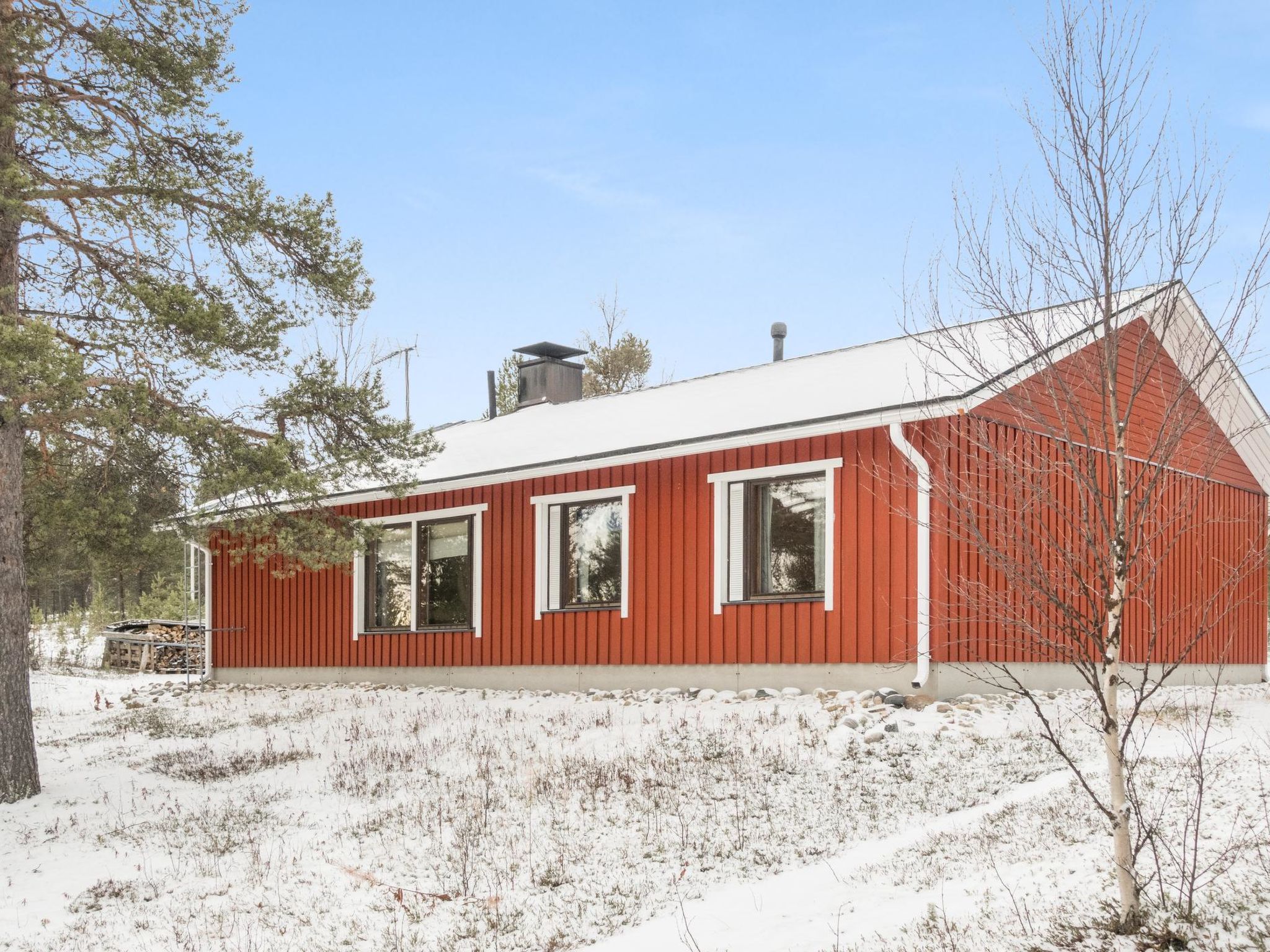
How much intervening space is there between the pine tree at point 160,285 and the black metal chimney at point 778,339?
7753 millimetres

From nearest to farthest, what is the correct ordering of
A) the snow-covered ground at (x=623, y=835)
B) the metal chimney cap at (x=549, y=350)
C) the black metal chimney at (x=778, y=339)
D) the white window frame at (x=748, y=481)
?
the snow-covered ground at (x=623, y=835) < the white window frame at (x=748, y=481) < the black metal chimney at (x=778, y=339) < the metal chimney cap at (x=549, y=350)

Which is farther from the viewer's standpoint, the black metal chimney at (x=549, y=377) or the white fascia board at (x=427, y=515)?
the black metal chimney at (x=549, y=377)

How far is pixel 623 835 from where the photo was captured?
830 centimetres

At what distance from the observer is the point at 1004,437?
1267 centimetres

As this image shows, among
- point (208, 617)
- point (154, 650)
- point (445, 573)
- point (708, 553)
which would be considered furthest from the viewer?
point (154, 650)

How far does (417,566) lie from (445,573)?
20.8 inches

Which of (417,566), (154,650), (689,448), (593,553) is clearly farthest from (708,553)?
(154,650)

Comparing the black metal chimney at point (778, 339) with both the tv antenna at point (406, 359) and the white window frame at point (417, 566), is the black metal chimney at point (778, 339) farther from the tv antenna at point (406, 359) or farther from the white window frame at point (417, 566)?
the tv antenna at point (406, 359)

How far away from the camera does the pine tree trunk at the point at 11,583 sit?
36.1ft

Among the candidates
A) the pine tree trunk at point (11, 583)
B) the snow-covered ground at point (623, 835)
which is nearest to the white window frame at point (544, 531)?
the snow-covered ground at point (623, 835)

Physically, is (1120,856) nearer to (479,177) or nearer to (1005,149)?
(1005,149)

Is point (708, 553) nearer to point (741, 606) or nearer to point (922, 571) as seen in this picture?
point (741, 606)

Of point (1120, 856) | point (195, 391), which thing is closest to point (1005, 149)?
point (1120, 856)

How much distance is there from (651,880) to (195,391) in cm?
702
